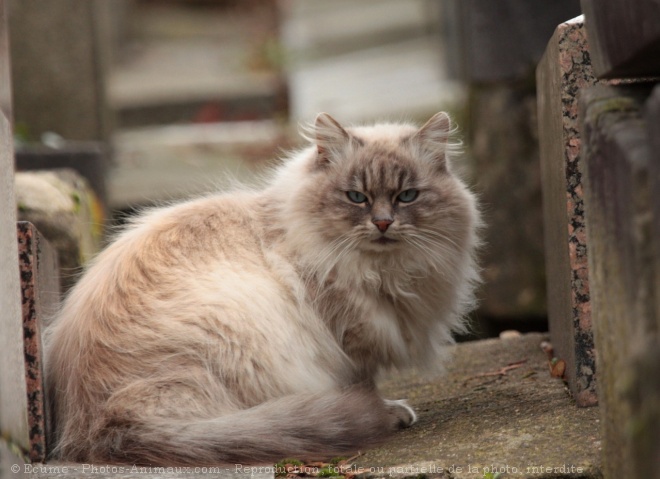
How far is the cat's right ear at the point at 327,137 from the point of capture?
369cm

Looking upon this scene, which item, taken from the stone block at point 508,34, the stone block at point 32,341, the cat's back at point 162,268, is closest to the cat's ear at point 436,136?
the cat's back at point 162,268

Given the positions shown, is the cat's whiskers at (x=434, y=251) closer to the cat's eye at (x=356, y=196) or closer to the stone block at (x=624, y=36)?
the cat's eye at (x=356, y=196)

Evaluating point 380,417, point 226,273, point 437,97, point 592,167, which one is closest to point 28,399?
point 226,273

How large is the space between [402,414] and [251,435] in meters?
0.72

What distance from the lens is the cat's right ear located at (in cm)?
369

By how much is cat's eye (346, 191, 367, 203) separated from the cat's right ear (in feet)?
0.72

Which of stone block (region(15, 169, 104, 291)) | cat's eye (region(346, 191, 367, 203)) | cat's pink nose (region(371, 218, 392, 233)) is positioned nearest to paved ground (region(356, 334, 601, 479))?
cat's pink nose (region(371, 218, 392, 233))

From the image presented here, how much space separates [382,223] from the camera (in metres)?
3.48

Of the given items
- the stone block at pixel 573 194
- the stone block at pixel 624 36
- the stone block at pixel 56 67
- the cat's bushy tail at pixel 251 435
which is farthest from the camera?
the stone block at pixel 56 67

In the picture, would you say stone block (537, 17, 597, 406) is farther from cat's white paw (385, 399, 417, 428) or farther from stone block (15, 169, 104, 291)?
stone block (15, 169, 104, 291)

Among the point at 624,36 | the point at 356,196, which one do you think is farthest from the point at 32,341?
the point at 624,36

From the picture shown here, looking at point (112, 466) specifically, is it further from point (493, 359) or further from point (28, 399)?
point (493, 359)

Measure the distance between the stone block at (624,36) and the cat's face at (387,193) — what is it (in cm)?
133

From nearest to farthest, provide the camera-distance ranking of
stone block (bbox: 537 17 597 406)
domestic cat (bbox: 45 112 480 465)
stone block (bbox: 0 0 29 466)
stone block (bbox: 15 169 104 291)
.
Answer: stone block (bbox: 0 0 29 466) → domestic cat (bbox: 45 112 480 465) → stone block (bbox: 537 17 597 406) → stone block (bbox: 15 169 104 291)
